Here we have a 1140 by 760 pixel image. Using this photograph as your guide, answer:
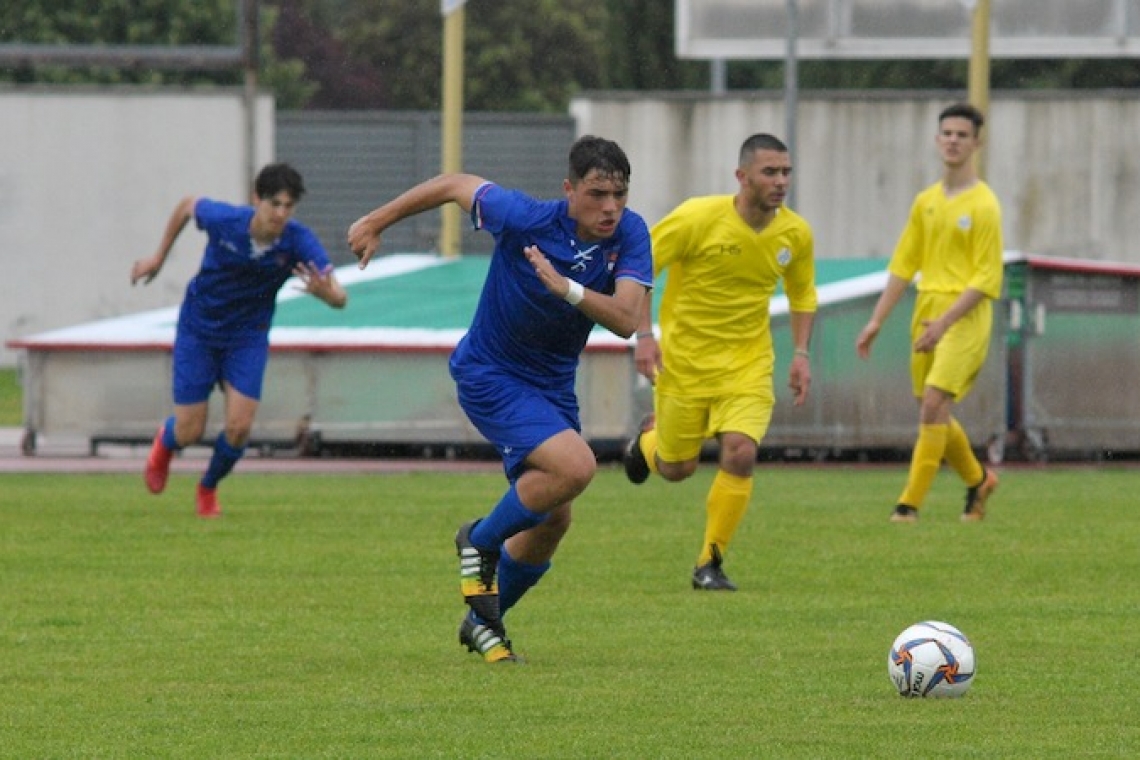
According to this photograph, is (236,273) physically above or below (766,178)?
below

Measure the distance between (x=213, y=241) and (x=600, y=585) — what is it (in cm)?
434

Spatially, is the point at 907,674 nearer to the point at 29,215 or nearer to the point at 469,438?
the point at 469,438

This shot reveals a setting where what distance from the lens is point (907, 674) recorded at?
8125 millimetres

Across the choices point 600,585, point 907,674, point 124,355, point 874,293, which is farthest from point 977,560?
point 124,355

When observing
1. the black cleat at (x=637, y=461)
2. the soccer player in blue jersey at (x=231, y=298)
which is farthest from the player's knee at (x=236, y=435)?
the black cleat at (x=637, y=461)

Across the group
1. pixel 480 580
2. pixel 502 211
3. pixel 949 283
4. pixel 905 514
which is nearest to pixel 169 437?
pixel 905 514

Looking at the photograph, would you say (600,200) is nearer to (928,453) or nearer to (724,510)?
(724,510)

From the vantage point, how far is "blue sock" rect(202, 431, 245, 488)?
15383mm

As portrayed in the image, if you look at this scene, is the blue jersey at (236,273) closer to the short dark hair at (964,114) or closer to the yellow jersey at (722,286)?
the yellow jersey at (722,286)

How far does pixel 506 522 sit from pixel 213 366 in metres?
6.86

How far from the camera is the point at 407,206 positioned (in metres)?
8.69

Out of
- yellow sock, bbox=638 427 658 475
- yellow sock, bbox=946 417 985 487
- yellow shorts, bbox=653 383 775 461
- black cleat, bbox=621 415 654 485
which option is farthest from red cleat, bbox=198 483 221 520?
yellow sock, bbox=946 417 985 487

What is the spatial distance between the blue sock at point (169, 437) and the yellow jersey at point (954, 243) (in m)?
4.61

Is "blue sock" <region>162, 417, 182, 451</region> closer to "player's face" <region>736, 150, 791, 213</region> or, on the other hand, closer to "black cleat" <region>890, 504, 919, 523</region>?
"black cleat" <region>890, 504, 919, 523</region>
